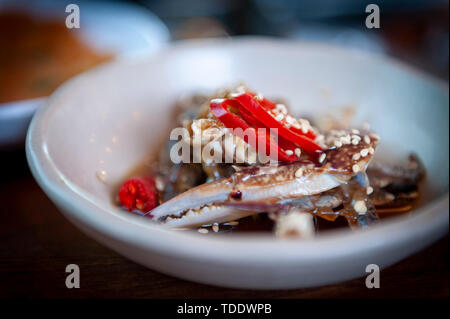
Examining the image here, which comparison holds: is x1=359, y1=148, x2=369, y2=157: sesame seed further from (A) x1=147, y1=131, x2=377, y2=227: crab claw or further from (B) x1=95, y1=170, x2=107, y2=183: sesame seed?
(B) x1=95, y1=170, x2=107, y2=183: sesame seed

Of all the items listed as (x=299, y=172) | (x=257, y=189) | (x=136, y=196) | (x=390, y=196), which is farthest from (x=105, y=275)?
(x=390, y=196)

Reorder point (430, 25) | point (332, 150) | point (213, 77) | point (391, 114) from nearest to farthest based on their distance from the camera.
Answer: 1. point (332, 150)
2. point (391, 114)
3. point (213, 77)
4. point (430, 25)

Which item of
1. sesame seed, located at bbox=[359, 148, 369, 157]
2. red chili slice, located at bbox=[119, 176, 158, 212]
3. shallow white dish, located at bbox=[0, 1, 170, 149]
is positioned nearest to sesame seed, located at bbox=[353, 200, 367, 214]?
sesame seed, located at bbox=[359, 148, 369, 157]

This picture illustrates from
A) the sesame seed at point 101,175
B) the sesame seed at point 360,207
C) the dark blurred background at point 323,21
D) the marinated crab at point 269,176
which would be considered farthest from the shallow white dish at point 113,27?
the sesame seed at point 360,207

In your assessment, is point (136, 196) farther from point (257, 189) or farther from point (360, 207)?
point (360, 207)

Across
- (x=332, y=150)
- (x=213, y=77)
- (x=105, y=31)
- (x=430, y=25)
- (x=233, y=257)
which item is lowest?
(x=233, y=257)
